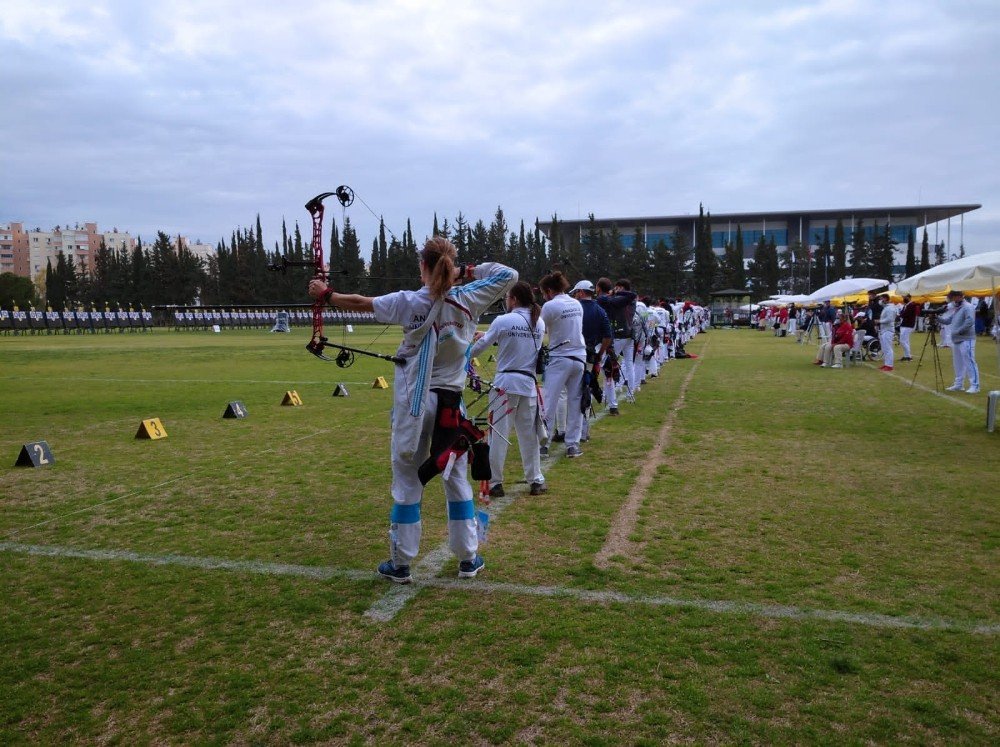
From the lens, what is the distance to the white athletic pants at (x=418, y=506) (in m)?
4.73

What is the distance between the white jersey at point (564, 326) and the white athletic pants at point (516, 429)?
50.0 inches

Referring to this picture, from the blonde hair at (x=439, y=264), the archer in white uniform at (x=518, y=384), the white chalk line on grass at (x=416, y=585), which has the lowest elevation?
the white chalk line on grass at (x=416, y=585)

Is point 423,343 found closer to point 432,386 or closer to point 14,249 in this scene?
point 432,386

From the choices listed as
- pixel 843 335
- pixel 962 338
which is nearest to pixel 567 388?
pixel 962 338

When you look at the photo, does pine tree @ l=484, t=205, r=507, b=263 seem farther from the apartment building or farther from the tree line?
the apartment building

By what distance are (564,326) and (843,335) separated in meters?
16.3

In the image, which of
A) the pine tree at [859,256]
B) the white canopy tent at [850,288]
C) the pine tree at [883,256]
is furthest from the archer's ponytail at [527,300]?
the pine tree at [859,256]

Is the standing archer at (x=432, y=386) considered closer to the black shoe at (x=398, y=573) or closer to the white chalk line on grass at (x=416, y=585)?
the black shoe at (x=398, y=573)

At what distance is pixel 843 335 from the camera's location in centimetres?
2145

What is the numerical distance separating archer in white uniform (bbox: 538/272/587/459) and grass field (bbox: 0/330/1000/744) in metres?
0.90

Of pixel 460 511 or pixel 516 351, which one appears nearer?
pixel 460 511

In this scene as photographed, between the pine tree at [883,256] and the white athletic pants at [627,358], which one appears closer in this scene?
the white athletic pants at [627,358]

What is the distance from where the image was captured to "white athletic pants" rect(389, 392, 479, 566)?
186 inches

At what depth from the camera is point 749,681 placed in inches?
137
